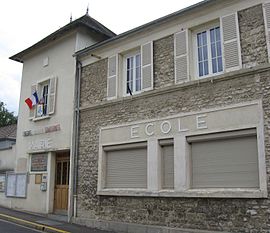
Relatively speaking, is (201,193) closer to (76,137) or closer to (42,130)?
(76,137)

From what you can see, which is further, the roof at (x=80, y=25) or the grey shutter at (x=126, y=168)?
the roof at (x=80, y=25)

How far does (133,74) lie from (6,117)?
33076 millimetres

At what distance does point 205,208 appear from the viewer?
8812 millimetres

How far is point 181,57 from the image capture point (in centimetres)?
→ 1010

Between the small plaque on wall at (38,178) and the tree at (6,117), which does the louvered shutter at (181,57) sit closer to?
the small plaque on wall at (38,178)

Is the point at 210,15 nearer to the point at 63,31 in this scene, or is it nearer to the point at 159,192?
the point at 159,192

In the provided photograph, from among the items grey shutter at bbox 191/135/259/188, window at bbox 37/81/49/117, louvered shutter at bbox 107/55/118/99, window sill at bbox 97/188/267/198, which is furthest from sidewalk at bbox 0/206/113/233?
louvered shutter at bbox 107/55/118/99

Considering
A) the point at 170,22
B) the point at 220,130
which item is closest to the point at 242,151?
the point at 220,130

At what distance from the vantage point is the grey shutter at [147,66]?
35.2 ft

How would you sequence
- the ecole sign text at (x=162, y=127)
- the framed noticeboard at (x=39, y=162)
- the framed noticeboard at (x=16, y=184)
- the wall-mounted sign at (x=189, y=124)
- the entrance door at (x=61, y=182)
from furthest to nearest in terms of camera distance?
the framed noticeboard at (x=16, y=184), the framed noticeboard at (x=39, y=162), the entrance door at (x=61, y=182), the ecole sign text at (x=162, y=127), the wall-mounted sign at (x=189, y=124)

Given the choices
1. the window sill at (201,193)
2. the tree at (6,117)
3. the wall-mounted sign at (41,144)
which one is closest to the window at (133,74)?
the window sill at (201,193)

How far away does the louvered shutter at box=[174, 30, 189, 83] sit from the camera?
993 cm

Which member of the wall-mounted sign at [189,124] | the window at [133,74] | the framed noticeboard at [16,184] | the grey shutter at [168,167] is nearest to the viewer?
the wall-mounted sign at [189,124]

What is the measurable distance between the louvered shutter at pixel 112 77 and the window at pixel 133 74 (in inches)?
14.9
